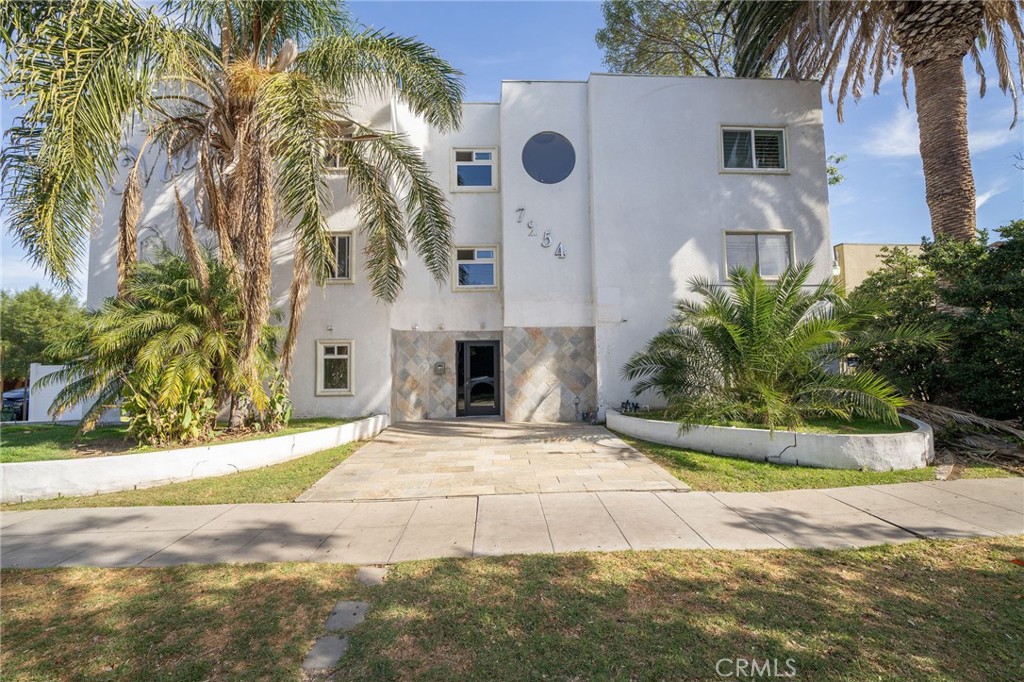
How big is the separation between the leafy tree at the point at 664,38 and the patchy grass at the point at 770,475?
16288 millimetres

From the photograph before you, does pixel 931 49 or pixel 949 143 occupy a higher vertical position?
pixel 931 49

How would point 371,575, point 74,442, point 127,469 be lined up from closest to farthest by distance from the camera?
point 371,575 < point 127,469 < point 74,442

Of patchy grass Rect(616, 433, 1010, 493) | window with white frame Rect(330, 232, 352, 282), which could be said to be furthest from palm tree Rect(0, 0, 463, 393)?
patchy grass Rect(616, 433, 1010, 493)

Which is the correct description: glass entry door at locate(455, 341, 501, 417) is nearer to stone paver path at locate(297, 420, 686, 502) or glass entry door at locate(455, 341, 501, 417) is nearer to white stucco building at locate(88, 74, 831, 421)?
white stucco building at locate(88, 74, 831, 421)

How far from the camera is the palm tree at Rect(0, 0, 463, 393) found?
5.32 meters

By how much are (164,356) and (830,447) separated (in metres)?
10.9

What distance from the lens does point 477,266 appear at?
1351 cm

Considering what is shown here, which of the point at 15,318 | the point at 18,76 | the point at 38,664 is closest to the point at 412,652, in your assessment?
the point at 38,664

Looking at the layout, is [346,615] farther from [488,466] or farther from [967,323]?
[967,323]

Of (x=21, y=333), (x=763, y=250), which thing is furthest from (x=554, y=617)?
(x=21, y=333)

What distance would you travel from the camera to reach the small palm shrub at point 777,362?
764 cm

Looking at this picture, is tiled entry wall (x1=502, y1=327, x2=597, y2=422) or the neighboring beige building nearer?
tiled entry wall (x1=502, y1=327, x2=597, y2=422)

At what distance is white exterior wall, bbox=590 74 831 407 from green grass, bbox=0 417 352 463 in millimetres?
7740

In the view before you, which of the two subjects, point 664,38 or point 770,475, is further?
point 664,38
